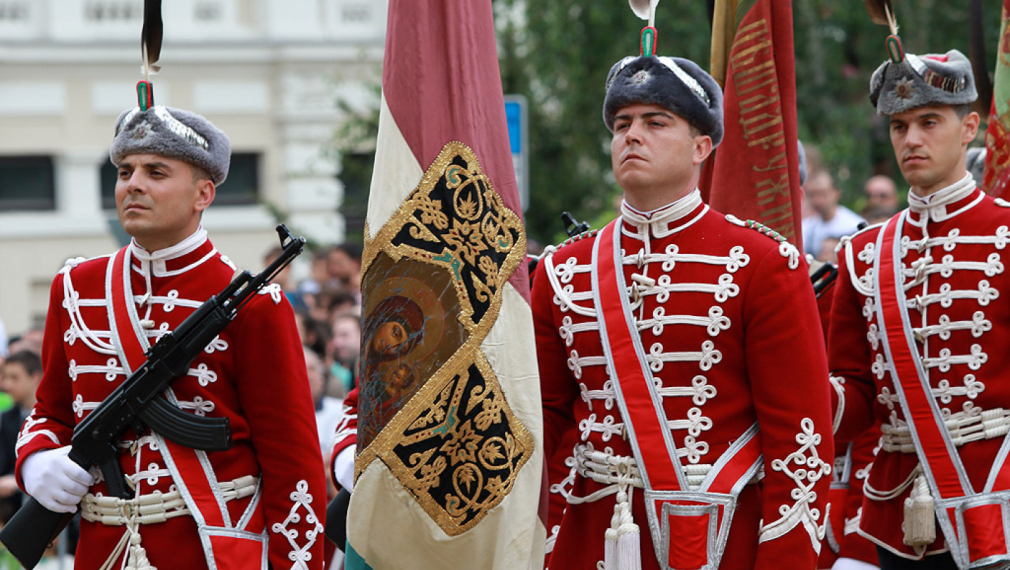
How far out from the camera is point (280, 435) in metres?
4.33

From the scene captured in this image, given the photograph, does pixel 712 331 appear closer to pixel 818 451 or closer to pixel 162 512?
pixel 818 451

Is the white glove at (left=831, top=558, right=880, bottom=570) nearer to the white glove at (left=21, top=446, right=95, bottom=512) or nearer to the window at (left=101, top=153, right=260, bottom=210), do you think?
the white glove at (left=21, top=446, right=95, bottom=512)

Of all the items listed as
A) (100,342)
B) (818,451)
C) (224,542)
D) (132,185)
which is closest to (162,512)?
(224,542)

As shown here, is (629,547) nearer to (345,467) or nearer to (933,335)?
(345,467)

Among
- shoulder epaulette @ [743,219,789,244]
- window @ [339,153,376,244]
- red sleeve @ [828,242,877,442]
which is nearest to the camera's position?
shoulder epaulette @ [743,219,789,244]

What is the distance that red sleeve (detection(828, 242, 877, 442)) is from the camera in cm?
484

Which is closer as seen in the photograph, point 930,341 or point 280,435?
point 280,435

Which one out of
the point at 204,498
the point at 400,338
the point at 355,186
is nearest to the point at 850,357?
the point at 400,338

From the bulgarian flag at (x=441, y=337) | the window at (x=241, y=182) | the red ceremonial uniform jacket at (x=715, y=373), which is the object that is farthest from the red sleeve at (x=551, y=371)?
the window at (x=241, y=182)

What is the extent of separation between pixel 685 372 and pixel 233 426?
1316 mm

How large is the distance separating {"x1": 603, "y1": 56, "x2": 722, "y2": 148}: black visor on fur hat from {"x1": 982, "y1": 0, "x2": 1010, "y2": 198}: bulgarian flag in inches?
76.9

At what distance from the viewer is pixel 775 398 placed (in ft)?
12.6

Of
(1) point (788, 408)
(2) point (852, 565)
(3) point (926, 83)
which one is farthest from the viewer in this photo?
(2) point (852, 565)

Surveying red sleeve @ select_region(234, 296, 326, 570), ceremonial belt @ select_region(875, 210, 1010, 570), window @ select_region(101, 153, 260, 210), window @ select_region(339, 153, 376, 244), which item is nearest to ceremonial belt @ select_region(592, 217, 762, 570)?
red sleeve @ select_region(234, 296, 326, 570)
